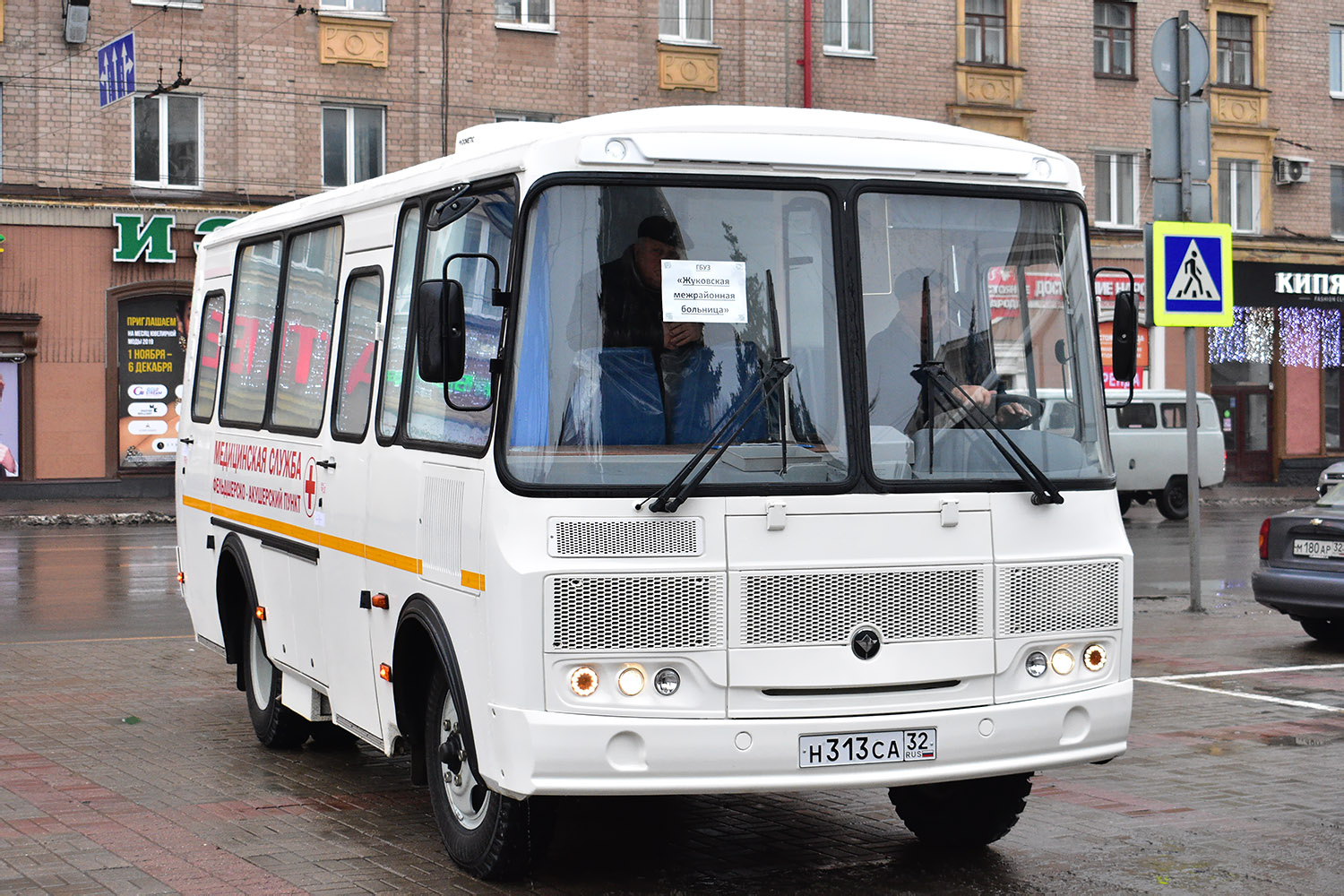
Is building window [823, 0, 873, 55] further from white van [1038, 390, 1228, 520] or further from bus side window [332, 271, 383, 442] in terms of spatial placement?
bus side window [332, 271, 383, 442]

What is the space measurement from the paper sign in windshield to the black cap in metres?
0.08

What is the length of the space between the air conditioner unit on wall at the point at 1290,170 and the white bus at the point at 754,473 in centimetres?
3829

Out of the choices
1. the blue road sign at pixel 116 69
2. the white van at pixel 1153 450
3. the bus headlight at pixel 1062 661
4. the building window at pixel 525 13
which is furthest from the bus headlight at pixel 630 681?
the building window at pixel 525 13

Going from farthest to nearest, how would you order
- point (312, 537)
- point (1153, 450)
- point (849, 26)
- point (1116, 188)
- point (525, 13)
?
point (1116, 188), point (849, 26), point (525, 13), point (1153, 450), point (312, 537)

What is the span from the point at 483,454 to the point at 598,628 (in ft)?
2.47

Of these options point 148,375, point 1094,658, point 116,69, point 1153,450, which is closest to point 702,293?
point 1094,658

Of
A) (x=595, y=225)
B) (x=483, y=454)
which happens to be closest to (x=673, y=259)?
(x=595, y=225)

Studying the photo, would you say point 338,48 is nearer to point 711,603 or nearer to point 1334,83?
point 1334,83

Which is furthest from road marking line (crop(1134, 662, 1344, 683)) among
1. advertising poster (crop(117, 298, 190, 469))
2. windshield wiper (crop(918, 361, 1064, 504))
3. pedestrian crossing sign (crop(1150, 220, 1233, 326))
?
advertising poster (crop(117, 298, 190, 469))

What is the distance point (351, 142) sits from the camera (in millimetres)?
33219

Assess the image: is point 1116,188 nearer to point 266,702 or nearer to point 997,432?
point 266,702

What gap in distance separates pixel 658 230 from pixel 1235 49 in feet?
130

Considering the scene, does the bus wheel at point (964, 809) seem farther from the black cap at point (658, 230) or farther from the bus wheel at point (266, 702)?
the bus wheel at point (266, 702)

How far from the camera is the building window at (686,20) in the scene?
35594 mm
